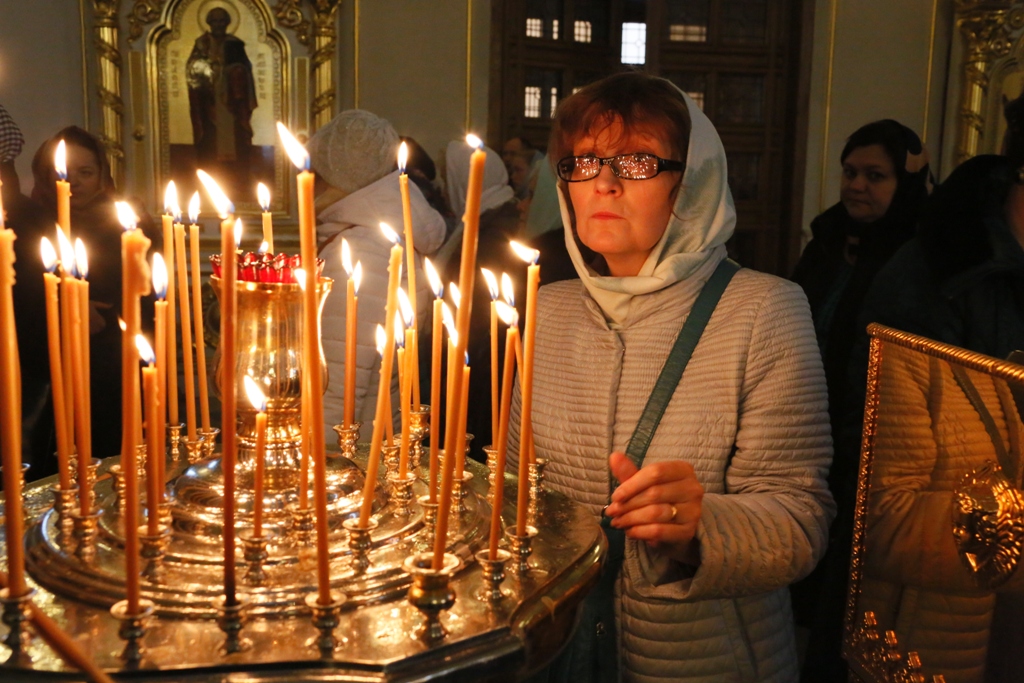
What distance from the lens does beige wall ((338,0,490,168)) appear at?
611cm

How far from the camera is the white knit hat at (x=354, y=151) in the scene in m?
2.44

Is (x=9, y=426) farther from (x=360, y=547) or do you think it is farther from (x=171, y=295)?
(x=171, y=295)

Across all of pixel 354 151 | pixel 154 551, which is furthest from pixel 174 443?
pixel 354 151

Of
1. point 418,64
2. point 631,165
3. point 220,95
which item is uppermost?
point 418,64

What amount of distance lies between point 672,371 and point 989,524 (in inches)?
21.2

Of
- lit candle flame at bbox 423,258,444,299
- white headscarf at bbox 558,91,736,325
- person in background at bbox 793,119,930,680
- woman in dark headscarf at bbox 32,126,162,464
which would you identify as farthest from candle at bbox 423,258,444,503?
woman in dark headscarf at bbox 32,126,162,464

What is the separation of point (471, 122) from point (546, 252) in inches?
166

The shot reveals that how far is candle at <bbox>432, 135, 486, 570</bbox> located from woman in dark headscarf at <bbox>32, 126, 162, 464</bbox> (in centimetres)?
226

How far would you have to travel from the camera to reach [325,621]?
740mm

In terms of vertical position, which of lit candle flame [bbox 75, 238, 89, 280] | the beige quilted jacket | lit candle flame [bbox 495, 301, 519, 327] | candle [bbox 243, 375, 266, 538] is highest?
lit candle flame [bbox 75, 238, 89, 280]

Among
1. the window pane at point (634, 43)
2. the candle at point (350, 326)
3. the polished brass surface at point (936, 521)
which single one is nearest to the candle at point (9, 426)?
the candle at point (350, 326)

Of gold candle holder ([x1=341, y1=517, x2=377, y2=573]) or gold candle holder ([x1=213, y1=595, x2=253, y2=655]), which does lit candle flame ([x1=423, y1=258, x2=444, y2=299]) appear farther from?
gold candle holder ([x1=213, y1=595, x2=253, y2=655])

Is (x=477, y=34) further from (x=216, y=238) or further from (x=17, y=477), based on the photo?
(x=17, y=477)

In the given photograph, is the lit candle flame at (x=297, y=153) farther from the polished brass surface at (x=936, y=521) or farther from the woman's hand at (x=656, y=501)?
the polished brass surface at (x=936, y=521)
